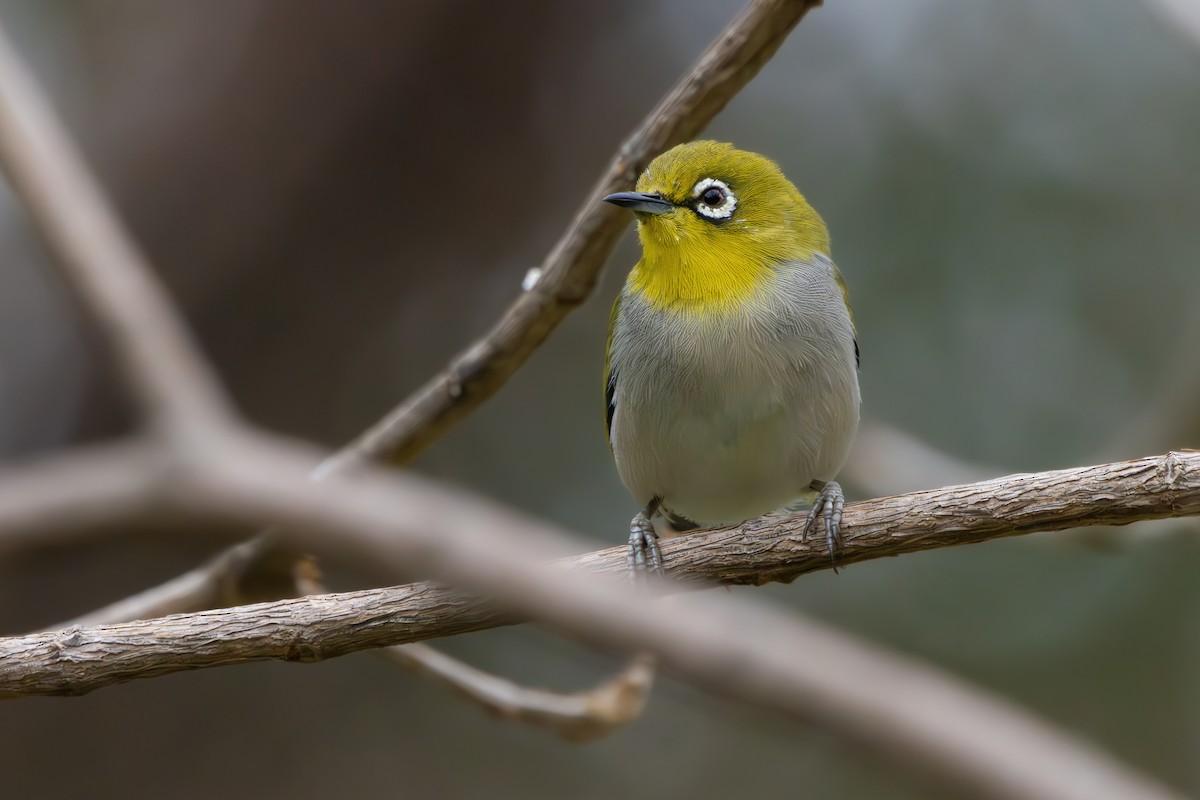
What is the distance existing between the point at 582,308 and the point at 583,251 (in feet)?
17.8

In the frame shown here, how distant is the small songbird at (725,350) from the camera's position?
4.76 meters

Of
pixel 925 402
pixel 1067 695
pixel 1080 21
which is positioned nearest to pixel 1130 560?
pixel 1067 695

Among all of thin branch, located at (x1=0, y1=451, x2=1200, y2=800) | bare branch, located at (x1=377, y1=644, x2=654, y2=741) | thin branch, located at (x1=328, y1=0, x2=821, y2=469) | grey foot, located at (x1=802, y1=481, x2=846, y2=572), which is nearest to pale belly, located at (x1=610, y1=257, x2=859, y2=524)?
thin branch, located at (x1=328, y1=0, x2=821, y2=469)

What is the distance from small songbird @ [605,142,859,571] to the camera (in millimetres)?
4762

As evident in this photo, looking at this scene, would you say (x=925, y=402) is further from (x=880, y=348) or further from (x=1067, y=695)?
(x=1067, y=695)

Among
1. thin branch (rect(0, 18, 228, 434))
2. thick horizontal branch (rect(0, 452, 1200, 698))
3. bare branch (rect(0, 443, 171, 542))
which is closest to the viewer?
bare branch (rect(0, 443, 171, 542))

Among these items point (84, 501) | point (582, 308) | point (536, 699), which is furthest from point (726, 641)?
point (582, 308)

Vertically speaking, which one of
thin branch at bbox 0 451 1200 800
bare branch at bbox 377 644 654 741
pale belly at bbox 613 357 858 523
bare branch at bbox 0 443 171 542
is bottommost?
bare branch at bbox 0 443 171 542

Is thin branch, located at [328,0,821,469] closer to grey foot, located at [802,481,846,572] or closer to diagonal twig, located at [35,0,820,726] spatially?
diagonal twig, located at [35,0,820,726]

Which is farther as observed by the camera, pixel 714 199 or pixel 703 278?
pixel 714 199

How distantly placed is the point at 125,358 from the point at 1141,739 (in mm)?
9090

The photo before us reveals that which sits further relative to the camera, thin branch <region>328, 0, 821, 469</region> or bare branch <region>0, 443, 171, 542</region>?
thin branch <region>328, 0, 821, 469</region>

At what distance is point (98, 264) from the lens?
3594 mm

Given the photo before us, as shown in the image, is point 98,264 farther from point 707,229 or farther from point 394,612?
point 707,229
